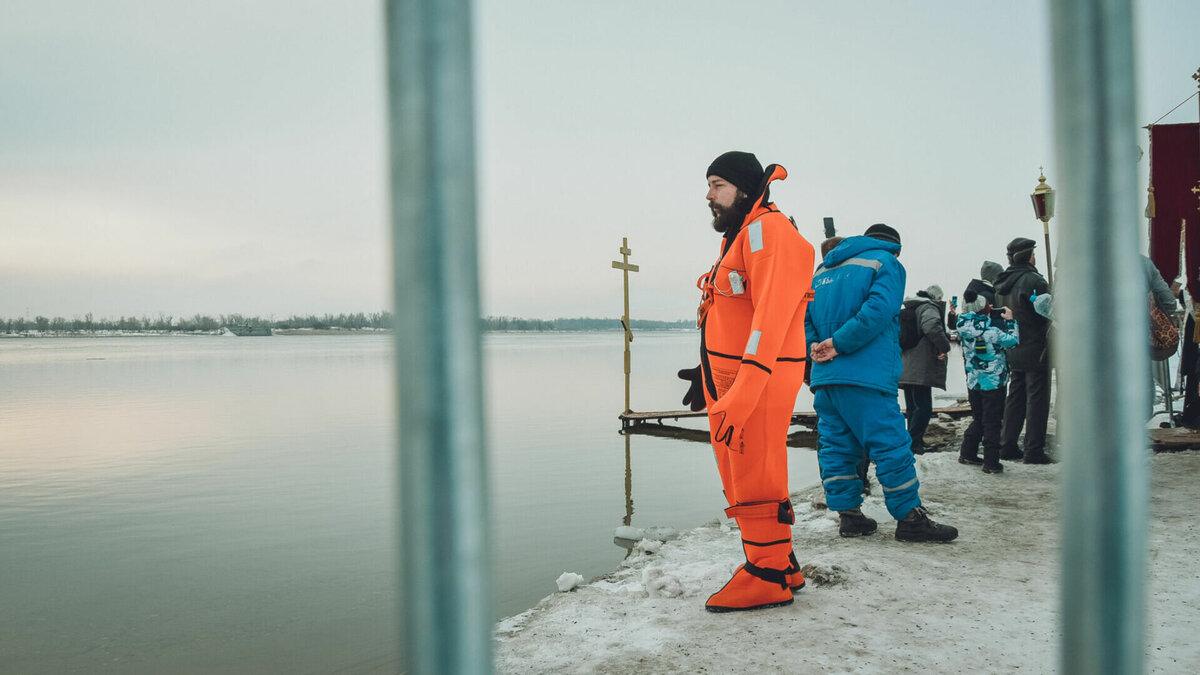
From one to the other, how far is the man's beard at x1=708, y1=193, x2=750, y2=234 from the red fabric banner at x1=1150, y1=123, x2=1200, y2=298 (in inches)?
316

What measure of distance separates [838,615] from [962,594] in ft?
2.33

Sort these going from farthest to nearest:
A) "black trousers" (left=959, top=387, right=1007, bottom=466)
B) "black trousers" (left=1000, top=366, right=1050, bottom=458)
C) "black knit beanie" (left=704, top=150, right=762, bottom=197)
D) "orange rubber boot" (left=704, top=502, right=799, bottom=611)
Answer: "black trousers" (left=1000, top=366, right=1050, bottom=458), "black trousers" (left=959, top=387, right=1007, bottom=466), "black knit beanie" (left=704, top=150, right=762, bottom=197), "orange rubber boot" (left=704, top=502, right=799, bottom=611)

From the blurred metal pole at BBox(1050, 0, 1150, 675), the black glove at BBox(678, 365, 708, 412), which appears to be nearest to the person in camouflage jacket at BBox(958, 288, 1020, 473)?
the black glove at BBox(678, 365, 708, 412)

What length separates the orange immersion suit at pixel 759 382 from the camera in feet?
10.6

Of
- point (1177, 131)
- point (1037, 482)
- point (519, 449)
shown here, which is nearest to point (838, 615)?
point (1037, 482)

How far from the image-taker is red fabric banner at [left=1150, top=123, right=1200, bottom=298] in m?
8.97

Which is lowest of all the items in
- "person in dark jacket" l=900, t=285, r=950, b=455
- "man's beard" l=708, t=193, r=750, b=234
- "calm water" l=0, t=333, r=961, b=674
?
"calm water" l=0, t=333, r=961, b=674

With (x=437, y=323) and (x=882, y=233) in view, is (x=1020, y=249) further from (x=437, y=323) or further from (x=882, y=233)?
(x=437, y=323)

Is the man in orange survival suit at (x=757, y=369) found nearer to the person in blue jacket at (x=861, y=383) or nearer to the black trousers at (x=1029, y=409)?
the person in blue jacket at (x=861, y=383)

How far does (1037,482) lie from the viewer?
6277 mm

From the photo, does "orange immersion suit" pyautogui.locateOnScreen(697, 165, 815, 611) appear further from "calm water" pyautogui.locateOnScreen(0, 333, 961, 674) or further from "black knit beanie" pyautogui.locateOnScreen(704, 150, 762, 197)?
"calm water" pyautogui.locateOnScreen(0, 333, 961, 674)

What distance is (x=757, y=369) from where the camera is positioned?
320 centimetres

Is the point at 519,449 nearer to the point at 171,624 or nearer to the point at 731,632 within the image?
the point at 171,624

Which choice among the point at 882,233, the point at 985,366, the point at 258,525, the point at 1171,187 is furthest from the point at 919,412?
the point at 258,525
